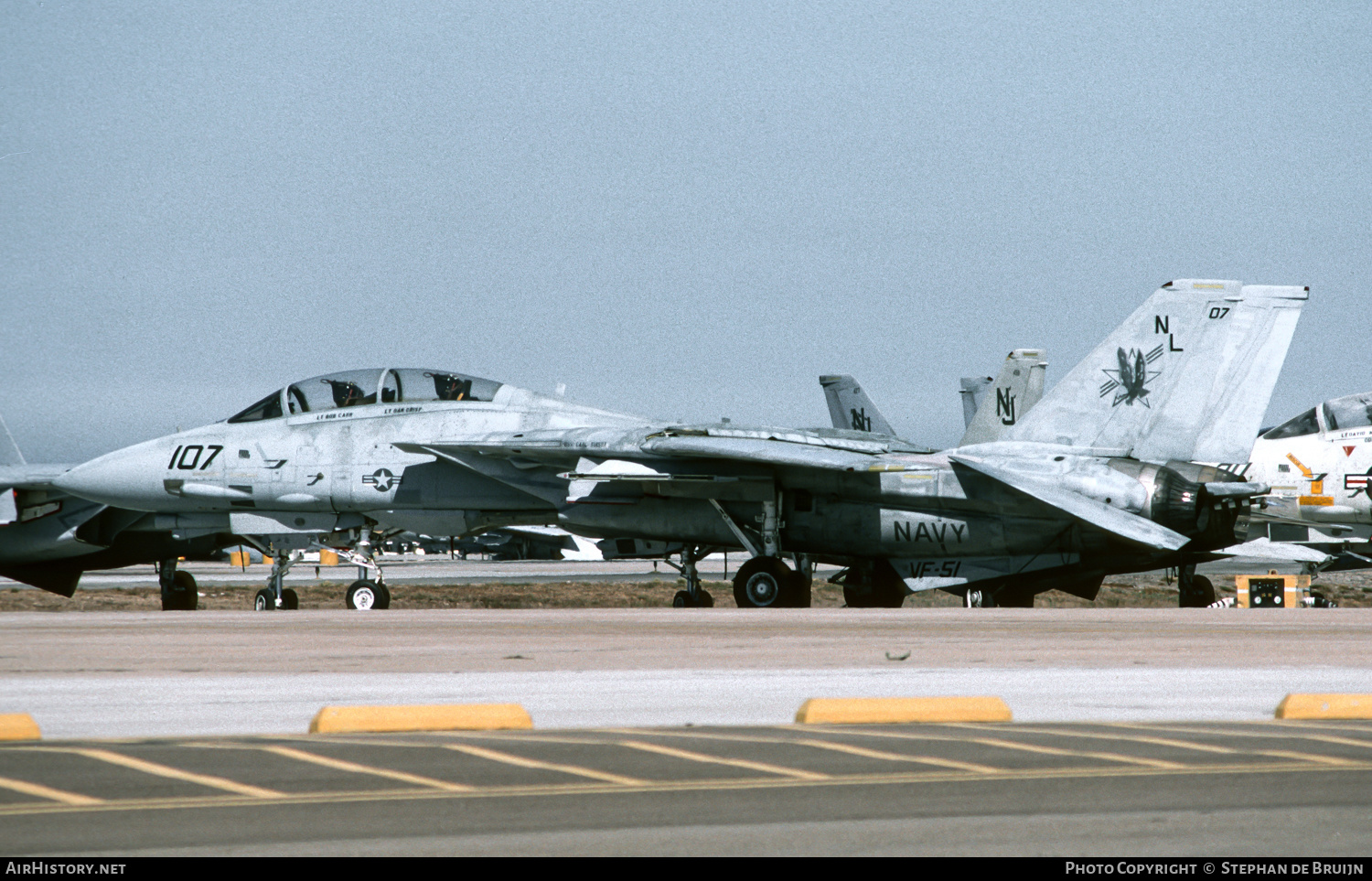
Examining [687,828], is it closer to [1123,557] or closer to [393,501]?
[393,501]

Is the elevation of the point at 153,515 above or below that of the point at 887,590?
above

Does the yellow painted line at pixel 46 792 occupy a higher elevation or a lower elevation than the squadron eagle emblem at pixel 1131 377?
lower

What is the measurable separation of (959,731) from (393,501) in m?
14.1

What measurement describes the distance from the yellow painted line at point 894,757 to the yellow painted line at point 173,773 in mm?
2258

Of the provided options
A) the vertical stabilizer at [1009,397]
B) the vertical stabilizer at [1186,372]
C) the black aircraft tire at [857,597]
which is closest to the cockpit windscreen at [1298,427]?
the vertical stabilizer at [1186,372]

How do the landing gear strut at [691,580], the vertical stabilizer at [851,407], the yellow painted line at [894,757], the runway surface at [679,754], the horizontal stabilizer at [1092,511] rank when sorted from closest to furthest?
the runway surface at [679,754]
the yellow painted line at [894,757]
the horizontal stabilizer at [1092,511]
the landing gear strut at [691,580]
the vertical stabilizer at [851,407]

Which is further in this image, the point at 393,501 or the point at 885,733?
the point at 393,501

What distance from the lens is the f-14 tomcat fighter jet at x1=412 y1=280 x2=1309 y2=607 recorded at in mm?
18109

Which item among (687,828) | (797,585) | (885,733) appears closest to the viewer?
(687,828)

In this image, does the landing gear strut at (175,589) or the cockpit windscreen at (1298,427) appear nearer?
the cockpit windscreen at (1298,427)

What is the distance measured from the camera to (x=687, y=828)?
396cm

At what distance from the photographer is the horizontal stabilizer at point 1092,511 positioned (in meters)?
17.2

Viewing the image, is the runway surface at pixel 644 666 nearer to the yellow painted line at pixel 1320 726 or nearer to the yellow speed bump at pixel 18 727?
the yellow speed bump at pixel 18 727
